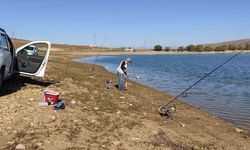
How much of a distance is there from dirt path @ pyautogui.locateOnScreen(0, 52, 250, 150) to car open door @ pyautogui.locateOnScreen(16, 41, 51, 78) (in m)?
0.64

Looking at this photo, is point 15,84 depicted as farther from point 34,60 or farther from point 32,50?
point 32,50

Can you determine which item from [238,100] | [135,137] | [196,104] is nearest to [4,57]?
[135,137]

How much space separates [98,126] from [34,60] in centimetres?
559

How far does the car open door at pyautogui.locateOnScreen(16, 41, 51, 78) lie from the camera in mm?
15758

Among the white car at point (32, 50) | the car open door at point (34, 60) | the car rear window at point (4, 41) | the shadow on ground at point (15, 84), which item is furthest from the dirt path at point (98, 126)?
the car rear window at point (4, 41)

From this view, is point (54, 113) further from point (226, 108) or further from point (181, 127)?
point (226, 108)

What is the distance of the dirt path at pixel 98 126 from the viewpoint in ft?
32.6

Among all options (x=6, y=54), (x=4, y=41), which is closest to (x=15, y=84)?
(x=4, y=41)

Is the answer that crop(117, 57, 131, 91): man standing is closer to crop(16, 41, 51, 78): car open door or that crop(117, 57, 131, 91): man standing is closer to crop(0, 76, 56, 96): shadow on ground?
crop(0, 76, 56, 96): shadow on ground

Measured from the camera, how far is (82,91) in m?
17.4

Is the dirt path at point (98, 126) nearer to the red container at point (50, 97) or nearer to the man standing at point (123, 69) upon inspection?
the red container at point (50, 97)

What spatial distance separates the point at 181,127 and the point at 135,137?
2820mm

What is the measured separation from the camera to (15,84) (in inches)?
648

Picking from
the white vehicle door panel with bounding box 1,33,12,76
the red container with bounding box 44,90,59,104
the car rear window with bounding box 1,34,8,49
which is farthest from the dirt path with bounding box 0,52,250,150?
the car rear window with bounding box 1,34,8,49
